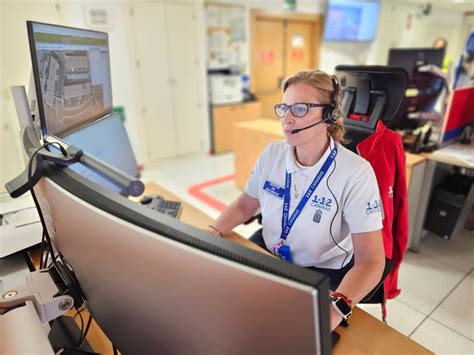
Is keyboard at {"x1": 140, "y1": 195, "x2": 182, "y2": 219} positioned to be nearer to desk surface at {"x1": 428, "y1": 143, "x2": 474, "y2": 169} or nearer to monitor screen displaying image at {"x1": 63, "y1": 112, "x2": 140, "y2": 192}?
monitor screen displaying image at {"x1": 63, "y1": 112, "x2": 140, "y2": 192}

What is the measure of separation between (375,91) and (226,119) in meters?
3.82

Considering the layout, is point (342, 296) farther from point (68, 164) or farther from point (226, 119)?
point (226, 119)

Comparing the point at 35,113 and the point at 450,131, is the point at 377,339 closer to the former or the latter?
the point at 35,113

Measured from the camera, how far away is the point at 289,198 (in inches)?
46.9

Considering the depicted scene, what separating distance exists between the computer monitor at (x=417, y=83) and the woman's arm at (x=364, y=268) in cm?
187

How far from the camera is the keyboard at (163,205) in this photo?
150 cm

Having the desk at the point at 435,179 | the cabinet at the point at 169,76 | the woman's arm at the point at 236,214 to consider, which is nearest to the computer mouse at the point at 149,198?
the woman's arm at the point at 236,214

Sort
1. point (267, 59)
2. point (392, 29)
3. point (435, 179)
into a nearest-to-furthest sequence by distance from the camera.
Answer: point (435, 179), point (267, 59), point (392, 29)

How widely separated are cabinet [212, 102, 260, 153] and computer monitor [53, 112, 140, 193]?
138 inches

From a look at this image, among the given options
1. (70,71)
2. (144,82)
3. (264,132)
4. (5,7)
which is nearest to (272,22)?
(144,82)

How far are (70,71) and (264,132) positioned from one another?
233 centimetres

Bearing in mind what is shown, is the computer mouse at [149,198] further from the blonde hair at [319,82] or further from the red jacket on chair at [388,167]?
the red jacket on chair at [388,167]

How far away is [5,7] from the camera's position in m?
2.96

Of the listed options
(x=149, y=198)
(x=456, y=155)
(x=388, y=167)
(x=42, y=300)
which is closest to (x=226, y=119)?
(x=456, y=155)
